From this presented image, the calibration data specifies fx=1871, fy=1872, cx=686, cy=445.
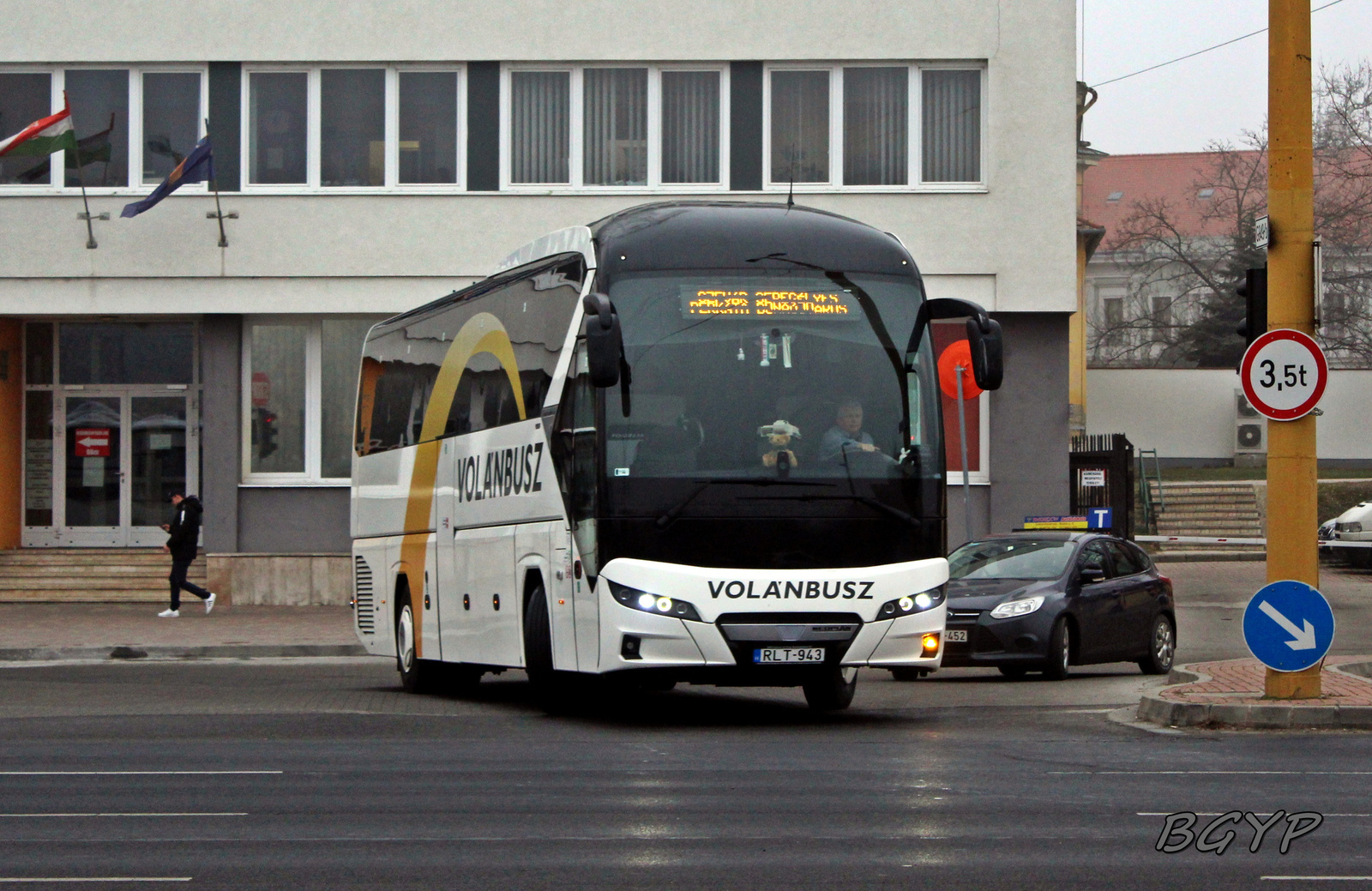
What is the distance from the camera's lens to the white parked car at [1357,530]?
111 feet

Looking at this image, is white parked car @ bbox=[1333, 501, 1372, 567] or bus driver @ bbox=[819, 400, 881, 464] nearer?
bus driver @ bbox=[819, 400, 881, 464]

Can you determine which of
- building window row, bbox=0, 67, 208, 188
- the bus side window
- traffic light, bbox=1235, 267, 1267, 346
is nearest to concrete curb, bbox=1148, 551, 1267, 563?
building window row, bbox=0, 67, 208, 188

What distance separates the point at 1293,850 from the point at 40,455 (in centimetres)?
2557

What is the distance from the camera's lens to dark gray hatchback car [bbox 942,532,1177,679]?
17.9 meters

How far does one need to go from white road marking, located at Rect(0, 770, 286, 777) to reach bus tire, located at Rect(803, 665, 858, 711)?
484cm

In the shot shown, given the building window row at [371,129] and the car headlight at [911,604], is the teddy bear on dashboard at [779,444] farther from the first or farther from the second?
the building window row at [371,129]

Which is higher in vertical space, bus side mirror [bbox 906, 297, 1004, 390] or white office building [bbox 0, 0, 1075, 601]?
white office building [bbox 0, 0, 1075, 601]

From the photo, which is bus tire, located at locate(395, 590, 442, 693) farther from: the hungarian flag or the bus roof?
the hungarian flag

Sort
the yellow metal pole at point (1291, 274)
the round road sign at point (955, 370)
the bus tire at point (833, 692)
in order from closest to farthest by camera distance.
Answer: the yellow metal pole at point (1291, 274)
the bus tire at point (833, 692)
the round road sign at point (955, 370)

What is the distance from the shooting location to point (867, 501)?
41.3ft

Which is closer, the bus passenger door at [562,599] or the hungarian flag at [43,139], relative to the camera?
the bus passenger door at [562,599]

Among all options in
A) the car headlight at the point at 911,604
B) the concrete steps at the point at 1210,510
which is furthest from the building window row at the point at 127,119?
the concrete steps at the point at 1210,510

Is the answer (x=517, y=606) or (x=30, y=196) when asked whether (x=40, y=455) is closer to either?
(x=30, y=196)

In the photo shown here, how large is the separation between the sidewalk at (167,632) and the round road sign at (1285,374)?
41.1 ft
